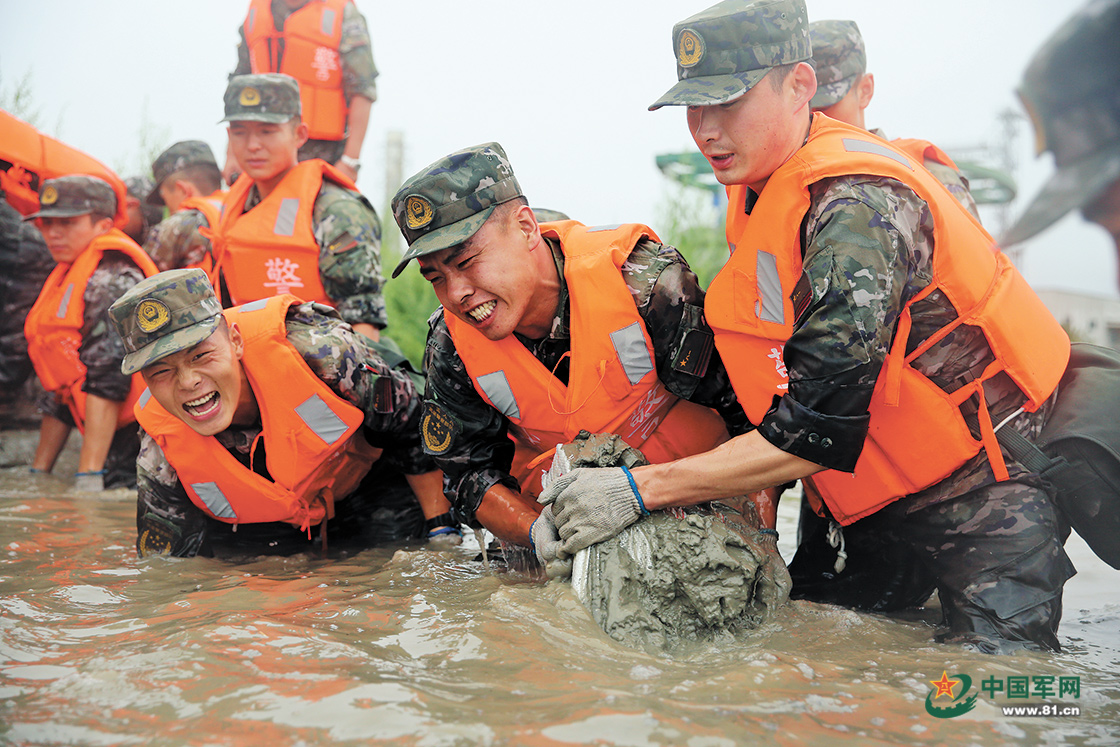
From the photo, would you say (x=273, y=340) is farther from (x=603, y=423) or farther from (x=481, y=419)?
(x=603, y=423)

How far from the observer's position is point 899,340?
2.47 metres

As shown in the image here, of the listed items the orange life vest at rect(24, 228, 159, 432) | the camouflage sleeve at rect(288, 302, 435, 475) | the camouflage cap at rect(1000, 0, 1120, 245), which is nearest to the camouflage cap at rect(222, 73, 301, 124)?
the camouflage sleeve at rect(288, 302, 435, 475)

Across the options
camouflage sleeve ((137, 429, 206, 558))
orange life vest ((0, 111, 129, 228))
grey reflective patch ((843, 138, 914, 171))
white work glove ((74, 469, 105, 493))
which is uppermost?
orange life vest ((0, 111, 129, 228))

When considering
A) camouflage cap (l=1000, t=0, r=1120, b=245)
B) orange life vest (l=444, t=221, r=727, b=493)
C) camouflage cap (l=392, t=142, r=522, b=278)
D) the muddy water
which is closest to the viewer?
camouflage cap (l=1000, t=0, r=1120, b=245)

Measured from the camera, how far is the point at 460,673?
2.24 meters

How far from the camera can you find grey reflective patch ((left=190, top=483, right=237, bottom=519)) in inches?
153

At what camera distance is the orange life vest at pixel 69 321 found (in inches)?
227

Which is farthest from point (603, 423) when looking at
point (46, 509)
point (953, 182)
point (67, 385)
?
point (67, 385)

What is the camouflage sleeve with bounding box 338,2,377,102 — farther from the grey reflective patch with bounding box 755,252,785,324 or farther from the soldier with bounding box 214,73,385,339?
→ the grey reflective patch with bounding box 755,252,785,324

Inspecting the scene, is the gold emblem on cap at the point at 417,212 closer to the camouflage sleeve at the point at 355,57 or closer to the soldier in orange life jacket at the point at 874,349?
the soldier in orange life jacket at the point at 874,349

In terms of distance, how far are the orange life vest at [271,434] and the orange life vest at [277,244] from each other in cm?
103

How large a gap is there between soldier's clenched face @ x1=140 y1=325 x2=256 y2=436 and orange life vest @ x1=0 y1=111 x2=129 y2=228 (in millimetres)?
3325

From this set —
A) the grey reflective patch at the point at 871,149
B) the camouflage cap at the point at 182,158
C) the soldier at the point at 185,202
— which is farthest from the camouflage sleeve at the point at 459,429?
the camouflage cap at the point at 182,158

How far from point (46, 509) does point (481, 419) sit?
333 cm
